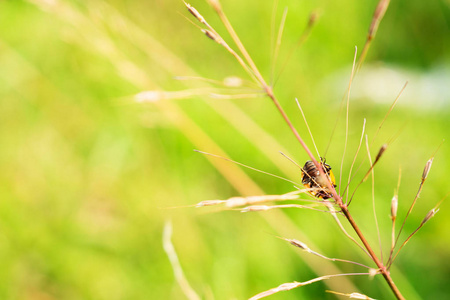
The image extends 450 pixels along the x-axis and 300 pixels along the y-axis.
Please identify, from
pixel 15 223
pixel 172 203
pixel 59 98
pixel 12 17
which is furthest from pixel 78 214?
pixel 12 17

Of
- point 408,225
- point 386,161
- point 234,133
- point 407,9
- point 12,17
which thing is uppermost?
point 12,17

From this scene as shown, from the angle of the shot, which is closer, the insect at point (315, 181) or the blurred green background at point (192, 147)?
the insect at point (315, 181)

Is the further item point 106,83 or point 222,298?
point 106,83

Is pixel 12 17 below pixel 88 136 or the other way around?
the other way around

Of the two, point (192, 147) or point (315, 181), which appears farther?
point (192, 147)

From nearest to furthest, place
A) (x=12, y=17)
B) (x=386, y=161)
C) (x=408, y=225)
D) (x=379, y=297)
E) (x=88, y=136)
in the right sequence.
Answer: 1. (x=379, y=297)
2. (x=408, y=225)
3. (x=386, y=161)
4. (x=88, y=136)
5. (x=12, y=17)

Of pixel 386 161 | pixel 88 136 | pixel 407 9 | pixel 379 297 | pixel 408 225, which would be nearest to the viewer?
pixel 379 297

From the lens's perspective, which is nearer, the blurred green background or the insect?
the insect

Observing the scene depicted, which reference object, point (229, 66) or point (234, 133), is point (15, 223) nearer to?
point (234, 133)
